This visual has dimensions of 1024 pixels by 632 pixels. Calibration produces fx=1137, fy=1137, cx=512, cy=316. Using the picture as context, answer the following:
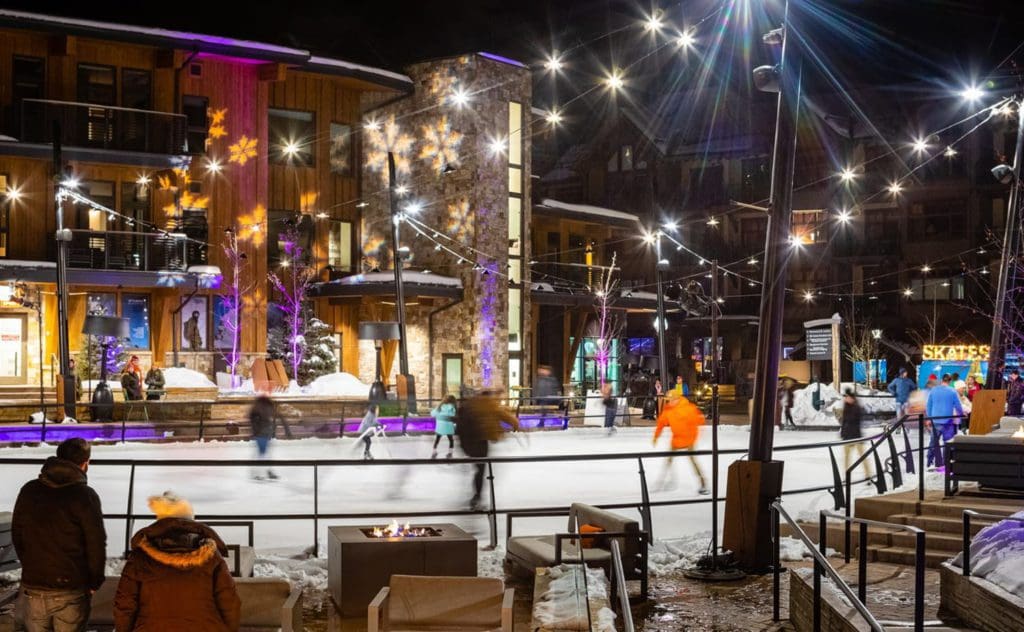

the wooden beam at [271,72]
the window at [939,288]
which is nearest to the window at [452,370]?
the wooden beam at [271,72]

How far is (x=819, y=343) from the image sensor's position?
1374 inches

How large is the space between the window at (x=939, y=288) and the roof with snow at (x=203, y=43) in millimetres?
27656

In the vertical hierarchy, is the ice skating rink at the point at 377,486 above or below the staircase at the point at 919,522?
below

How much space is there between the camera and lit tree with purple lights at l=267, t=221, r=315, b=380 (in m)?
35.6

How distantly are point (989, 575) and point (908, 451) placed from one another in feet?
31.5

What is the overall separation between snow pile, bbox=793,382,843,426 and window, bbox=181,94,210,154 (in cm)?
1990

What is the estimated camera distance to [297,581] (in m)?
9.93

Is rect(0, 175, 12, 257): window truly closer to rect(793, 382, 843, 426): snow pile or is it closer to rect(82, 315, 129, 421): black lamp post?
rect(82, 315, 129, 421): black lamp post

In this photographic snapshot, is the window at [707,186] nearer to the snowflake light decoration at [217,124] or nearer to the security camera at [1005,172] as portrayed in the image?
the snowflake light decoration at [217,124]

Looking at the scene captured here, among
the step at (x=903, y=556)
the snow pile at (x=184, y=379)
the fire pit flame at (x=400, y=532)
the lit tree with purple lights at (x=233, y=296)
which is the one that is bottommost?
the step at (x=903, y=556)

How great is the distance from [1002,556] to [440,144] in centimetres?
3138

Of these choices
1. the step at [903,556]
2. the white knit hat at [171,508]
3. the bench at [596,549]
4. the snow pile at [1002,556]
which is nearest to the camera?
the white knit hat at [171,508]

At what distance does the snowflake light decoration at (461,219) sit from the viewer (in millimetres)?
37000

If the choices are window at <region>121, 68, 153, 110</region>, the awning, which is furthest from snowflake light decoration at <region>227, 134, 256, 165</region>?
the awning
